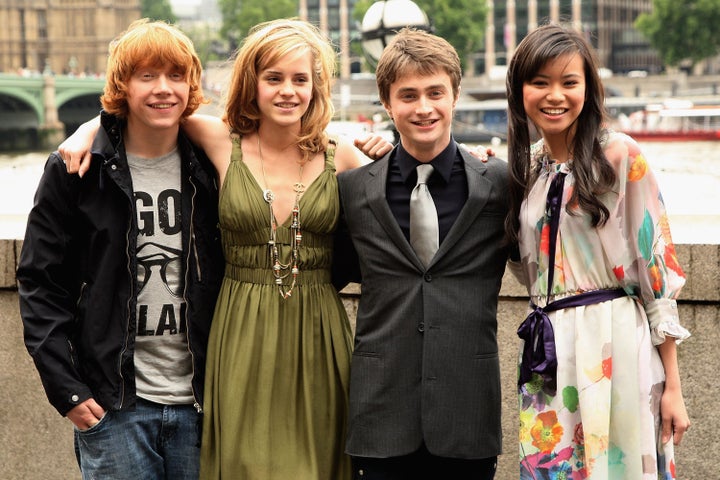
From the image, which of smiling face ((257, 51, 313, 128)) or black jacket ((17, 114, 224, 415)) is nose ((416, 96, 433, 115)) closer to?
smiling face ((257, 51, 313, 128))

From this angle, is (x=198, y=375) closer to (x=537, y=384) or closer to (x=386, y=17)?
(x=537, y=384)

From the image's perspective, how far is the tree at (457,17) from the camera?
2400 inches

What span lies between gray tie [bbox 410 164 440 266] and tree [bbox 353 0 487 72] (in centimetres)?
5870

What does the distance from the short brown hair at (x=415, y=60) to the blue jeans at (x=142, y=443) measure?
3.18ft

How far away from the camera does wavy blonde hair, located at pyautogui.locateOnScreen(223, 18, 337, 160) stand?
2678 millimetres

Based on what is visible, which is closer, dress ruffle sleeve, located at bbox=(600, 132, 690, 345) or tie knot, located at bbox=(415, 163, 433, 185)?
dress ruffle sleeve, located at bbox=(600, 132, 690, 345)

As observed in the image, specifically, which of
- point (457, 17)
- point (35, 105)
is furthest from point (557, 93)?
point (457, 17)

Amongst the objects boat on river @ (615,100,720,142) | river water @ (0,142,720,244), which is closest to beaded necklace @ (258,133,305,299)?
river water @ (0,142,720,244)

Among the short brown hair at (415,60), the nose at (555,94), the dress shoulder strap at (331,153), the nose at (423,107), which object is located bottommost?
the dress shoulder strap at (331,153)

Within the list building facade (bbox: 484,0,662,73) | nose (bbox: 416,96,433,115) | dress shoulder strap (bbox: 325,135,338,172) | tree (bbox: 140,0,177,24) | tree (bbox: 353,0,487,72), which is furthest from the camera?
tree (bbox: 140,0,177,24)

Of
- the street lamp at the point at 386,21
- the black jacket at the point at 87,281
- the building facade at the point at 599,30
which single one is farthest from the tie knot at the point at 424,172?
the building facade at the point at 599,30

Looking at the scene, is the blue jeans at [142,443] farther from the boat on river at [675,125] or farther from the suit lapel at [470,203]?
the boat on river at [675,125]

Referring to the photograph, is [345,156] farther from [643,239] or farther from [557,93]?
[643,239]

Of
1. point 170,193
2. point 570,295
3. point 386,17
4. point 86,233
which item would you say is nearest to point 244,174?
point 170,193
